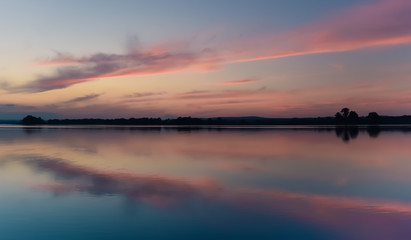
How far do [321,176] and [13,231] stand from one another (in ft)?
37.0

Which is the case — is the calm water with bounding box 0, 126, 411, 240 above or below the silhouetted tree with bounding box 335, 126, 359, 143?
below

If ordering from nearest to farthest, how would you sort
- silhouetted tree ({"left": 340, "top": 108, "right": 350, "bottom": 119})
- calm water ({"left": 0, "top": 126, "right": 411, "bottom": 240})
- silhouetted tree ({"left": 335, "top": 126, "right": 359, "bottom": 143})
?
calm water ({"left": 0, "top": 126, "right": 411, "bottom": 240})
silhouetted tree ({"left": 335, "top": 126, "right": 359, "bottom": 143})
silhouetted tree ({"left": 340, "top": 108, "right": 350, "bottom": 119})

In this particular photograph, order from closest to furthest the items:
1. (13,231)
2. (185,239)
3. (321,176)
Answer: (185,239) → (13,231) → (321,176)

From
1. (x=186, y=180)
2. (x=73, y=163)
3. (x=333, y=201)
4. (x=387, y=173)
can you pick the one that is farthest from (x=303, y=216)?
(x=73, y=163)

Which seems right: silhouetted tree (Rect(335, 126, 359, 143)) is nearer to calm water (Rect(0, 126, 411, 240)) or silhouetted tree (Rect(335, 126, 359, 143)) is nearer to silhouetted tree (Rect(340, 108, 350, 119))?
calm water (Rect(0, 126, 411, 240))

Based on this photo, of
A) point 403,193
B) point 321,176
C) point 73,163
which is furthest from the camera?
point 73,163

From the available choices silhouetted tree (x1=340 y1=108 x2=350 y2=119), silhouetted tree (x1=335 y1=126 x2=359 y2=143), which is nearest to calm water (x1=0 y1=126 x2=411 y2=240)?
silhouetted tree (x1=335 y1=126 x2=359 y2=143)

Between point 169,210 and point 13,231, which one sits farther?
point 169,210

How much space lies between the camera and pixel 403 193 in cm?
1109

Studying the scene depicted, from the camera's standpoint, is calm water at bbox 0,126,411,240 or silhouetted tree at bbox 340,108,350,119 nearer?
calm water at bbox 0,126,411,240

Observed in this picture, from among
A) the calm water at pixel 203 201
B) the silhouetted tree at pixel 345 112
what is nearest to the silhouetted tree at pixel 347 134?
the calm water at pixel 203 201

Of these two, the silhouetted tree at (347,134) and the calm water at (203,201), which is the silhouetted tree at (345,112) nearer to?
the silhouetted tree at (347,134)

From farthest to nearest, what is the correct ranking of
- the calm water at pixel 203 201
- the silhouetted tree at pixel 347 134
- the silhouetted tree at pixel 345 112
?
the silhouetted tree at pixel 345 112 < the silhouetted tree at pixel 347 134 < the calm water at pixel 203 201

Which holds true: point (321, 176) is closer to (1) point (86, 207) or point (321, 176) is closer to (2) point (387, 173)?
(2) point (387, 173)
